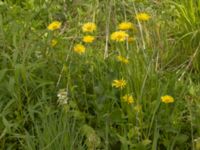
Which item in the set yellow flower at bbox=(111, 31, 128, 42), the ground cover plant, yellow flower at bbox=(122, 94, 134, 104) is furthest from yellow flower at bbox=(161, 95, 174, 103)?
yellow flower at bbox=(111, 31, 128, 42)

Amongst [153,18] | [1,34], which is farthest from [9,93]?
[153,18]

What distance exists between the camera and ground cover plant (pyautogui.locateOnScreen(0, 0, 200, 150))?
6.83ft

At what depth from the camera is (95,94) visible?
89.4 inches

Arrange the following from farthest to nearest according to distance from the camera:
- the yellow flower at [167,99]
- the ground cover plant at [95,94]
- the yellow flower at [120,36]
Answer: the yellow flower at [120,36] < the yellow flower at [167,99] < the ground cover plant at [95,94]

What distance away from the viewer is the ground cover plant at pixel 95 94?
2.08 metres

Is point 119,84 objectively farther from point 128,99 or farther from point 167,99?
point 167,99

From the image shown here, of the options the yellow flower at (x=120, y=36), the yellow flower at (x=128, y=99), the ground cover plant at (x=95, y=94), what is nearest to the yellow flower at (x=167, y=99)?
the ground cover plant at (x=95, y=94)

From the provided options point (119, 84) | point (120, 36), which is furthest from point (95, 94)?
point (120, 36)

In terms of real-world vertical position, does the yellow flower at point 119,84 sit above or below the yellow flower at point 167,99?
above

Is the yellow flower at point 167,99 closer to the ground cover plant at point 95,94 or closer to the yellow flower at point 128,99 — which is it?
the ground cover plant at point 95,94

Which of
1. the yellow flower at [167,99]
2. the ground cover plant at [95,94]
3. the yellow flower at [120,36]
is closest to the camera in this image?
the ground cover plant at [95,94]

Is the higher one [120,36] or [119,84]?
[120,36]

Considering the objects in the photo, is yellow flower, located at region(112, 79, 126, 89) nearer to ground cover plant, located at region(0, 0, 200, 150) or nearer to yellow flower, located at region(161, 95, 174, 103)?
ground cover plant, located at region(0, 0, 200, 150)

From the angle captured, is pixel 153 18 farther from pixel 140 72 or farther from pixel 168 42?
pixel 140 72
